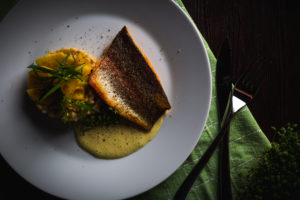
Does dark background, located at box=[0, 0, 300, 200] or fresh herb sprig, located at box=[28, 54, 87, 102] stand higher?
dark background, located at box=[0, 0, 300, 200]

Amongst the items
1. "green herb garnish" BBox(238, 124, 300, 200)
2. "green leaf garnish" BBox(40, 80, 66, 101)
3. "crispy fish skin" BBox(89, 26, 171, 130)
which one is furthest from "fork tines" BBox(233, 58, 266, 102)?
"green leaf garnish" BBox(40, 80, 66, 101)

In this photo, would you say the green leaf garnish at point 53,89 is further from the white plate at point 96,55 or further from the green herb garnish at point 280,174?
the green herb garnish at point 280,174

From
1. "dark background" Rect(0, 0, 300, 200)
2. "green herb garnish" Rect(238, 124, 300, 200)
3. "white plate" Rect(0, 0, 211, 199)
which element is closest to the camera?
"green herb garnish" Rect(238, 124, 300, 200)

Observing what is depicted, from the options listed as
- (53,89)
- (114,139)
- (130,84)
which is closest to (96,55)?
(130,84)

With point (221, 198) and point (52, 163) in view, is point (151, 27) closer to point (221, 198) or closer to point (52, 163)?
point (52, 163)

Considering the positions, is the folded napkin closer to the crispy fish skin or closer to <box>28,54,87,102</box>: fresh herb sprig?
the crispy fish skin

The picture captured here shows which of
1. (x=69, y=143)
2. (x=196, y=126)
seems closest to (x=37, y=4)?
(x=69, y=143)
